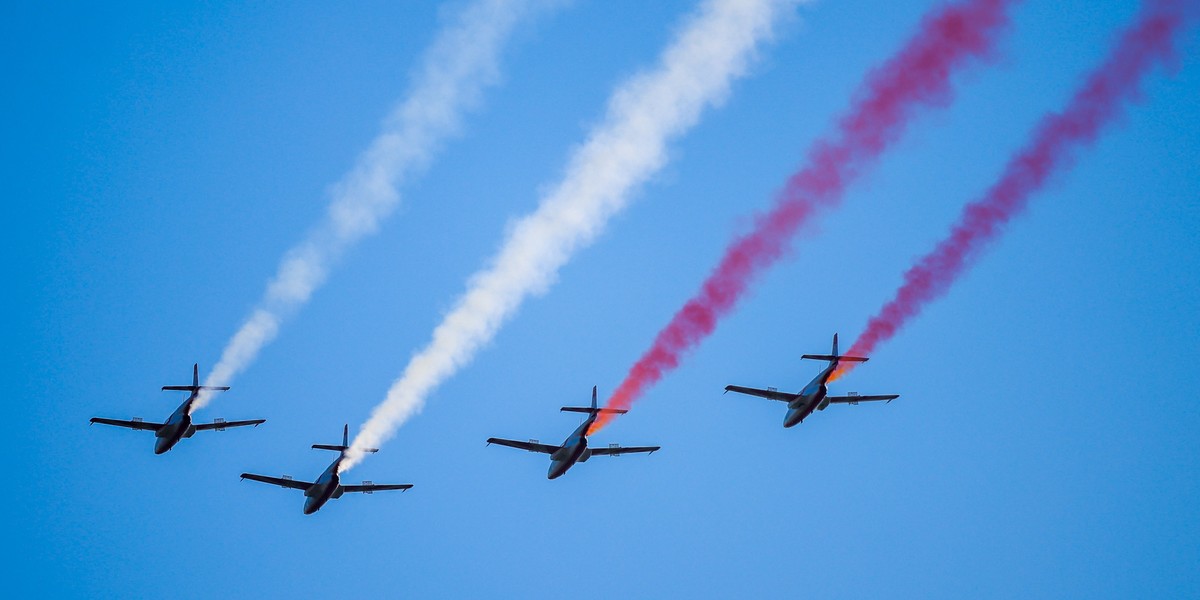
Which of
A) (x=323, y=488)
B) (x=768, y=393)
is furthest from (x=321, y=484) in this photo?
(x=768, y=393)

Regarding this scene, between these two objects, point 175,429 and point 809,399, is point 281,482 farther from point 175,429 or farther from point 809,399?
point 809,399

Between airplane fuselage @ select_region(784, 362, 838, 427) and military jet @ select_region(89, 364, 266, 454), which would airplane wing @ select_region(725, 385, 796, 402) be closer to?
airplane fuselage @ select_region(784, 362, 838, 427)

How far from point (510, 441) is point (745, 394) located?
384 inches

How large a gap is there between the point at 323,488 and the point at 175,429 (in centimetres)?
755

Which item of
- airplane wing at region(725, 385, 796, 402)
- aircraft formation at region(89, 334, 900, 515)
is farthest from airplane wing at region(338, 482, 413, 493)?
airplane wing at region(725, 385, 796, 402)

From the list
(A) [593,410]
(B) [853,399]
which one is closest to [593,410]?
(A) [593,410]

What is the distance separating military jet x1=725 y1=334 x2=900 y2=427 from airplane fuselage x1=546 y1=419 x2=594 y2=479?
6.33 metres

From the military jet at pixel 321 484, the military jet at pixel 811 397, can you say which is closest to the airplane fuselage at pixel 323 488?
the military jet at pixel 321 484

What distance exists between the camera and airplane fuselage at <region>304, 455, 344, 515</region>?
66000 mm

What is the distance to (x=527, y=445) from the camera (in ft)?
214

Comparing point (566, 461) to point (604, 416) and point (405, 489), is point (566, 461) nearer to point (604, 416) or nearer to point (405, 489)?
point (604, 416)

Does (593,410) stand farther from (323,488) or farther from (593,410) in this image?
(323,488)

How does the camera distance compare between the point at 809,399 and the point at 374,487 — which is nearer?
the point at 809,399

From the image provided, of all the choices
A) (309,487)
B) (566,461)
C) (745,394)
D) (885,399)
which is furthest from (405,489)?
(885,399)
